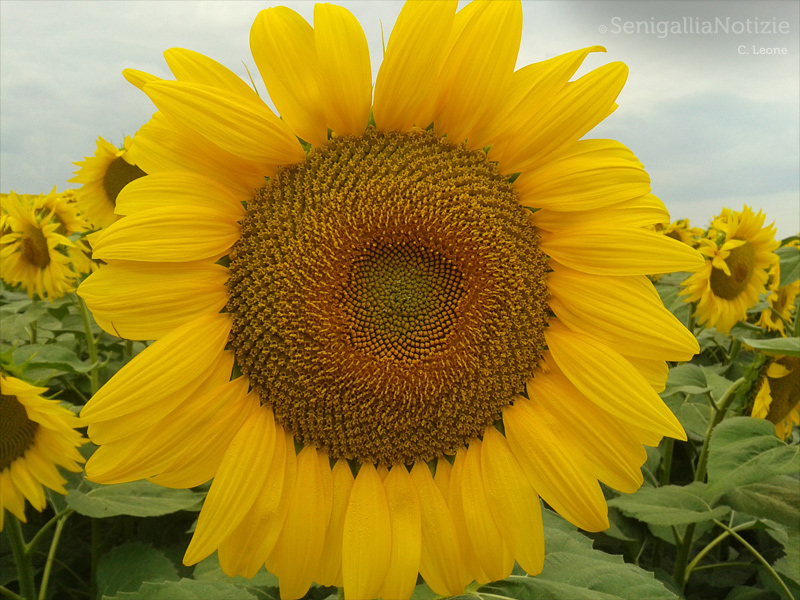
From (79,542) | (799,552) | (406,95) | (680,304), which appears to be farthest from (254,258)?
(680,304)

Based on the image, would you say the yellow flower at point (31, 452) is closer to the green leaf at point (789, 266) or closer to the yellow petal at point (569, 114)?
the yellow petal at point (569, 114)

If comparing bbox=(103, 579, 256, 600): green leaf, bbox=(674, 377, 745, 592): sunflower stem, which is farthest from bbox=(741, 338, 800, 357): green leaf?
bbox=(103, 579, 256, 600): green leaf

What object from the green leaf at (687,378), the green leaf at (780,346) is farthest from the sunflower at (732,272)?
the green leaf at (780,346)

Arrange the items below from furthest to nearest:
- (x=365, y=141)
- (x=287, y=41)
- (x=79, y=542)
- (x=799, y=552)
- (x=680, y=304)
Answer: (x=680, y=304) < (x=79, y=542) < (x=799, y=552) < (x=365, y=141) < (x=287, y=41)

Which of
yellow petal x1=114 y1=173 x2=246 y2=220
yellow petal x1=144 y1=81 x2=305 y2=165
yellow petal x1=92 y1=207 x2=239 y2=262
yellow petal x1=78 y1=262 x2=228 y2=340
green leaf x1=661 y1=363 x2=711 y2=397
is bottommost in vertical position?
green leaf x1=661 y1=363 x2=711 y2=397

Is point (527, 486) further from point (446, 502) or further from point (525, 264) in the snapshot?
point (525, 264)

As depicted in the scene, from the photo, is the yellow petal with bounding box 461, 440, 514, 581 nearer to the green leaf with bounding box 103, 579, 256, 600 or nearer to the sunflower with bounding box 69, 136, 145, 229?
the green leaf with bounding box 103, 579, 256, 600
